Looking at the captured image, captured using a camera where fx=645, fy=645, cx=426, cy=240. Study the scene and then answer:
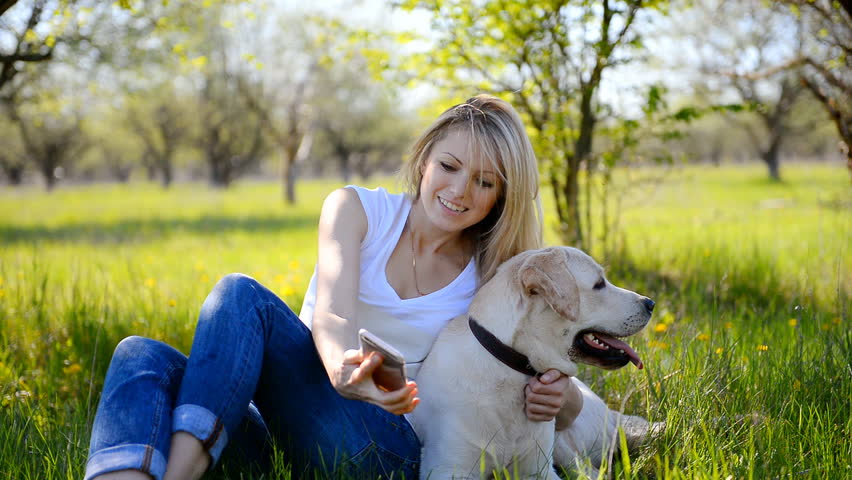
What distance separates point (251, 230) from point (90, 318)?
8883mm

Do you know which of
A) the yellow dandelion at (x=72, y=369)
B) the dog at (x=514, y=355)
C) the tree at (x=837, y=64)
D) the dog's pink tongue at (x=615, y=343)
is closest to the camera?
the dog at (x=514, y=355)

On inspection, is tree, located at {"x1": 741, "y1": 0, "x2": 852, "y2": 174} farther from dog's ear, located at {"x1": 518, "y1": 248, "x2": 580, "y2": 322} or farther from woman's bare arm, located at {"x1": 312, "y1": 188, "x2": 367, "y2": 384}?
woman's bare arm, located at {"x1": 312, "y1": 188, "x2": 367, "y2": 384}

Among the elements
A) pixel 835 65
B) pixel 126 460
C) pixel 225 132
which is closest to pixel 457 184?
pixel 126 460

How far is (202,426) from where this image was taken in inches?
86.4

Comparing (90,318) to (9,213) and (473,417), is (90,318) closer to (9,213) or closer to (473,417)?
(473,417)

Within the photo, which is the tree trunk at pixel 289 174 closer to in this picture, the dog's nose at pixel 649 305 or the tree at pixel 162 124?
the dog's nose at pixel 649 305

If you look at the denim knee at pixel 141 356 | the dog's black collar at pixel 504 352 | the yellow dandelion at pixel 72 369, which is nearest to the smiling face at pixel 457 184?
the dog's black collar at pixel 504 352

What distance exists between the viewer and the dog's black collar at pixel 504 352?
2541 mm

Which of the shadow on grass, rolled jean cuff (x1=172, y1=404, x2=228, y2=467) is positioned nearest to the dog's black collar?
rolled jean cuff (x1=172, y1=404, x2=228, y2=467)

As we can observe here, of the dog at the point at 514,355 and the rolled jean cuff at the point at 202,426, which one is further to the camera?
the dog at the point at 514,355

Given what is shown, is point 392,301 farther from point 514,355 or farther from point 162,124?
point 162,124

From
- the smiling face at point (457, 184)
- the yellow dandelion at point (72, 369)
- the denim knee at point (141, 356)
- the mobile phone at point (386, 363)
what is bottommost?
the yellow dandelion at point (72, 369)

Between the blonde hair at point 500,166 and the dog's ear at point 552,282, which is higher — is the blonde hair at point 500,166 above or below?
above

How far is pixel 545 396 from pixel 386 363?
2.59 ft
